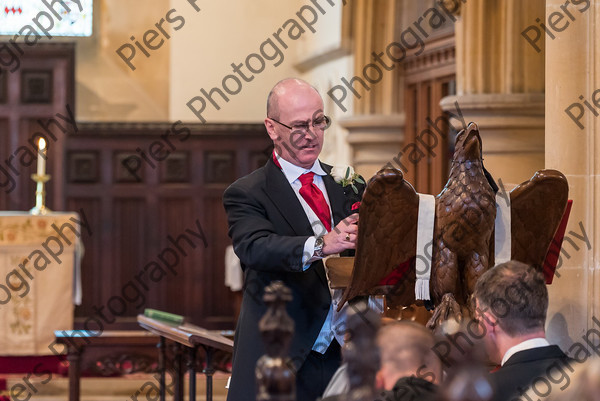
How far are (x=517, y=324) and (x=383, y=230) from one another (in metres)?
0.61

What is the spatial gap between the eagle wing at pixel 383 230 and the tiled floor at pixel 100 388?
402 cm

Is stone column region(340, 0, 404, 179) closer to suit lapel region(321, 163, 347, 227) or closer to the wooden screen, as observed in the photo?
the wooden screen

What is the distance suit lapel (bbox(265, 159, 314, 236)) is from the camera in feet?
9.58

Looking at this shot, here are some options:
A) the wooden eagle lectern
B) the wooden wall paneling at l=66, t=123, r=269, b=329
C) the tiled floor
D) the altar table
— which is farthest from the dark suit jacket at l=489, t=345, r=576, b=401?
the wooden wall paneling at l=66, t=123, r=269, b=329

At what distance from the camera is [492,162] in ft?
19.2

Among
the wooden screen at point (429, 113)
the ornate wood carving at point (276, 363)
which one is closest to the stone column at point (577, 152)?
the ornate wood carving at point (276, 363)

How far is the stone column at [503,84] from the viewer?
5793 mm

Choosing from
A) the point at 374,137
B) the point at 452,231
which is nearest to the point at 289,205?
the point at 452,231

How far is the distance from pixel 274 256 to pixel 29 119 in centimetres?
743

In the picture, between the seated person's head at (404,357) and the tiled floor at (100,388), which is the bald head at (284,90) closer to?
the seated person's head at (404,357)

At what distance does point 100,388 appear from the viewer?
7.48m

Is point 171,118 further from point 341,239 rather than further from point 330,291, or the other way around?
point 341,239

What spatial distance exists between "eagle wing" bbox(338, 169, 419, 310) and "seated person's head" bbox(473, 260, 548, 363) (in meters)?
0.46

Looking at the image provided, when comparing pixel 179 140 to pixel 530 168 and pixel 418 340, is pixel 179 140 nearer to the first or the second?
pixel 530 168
